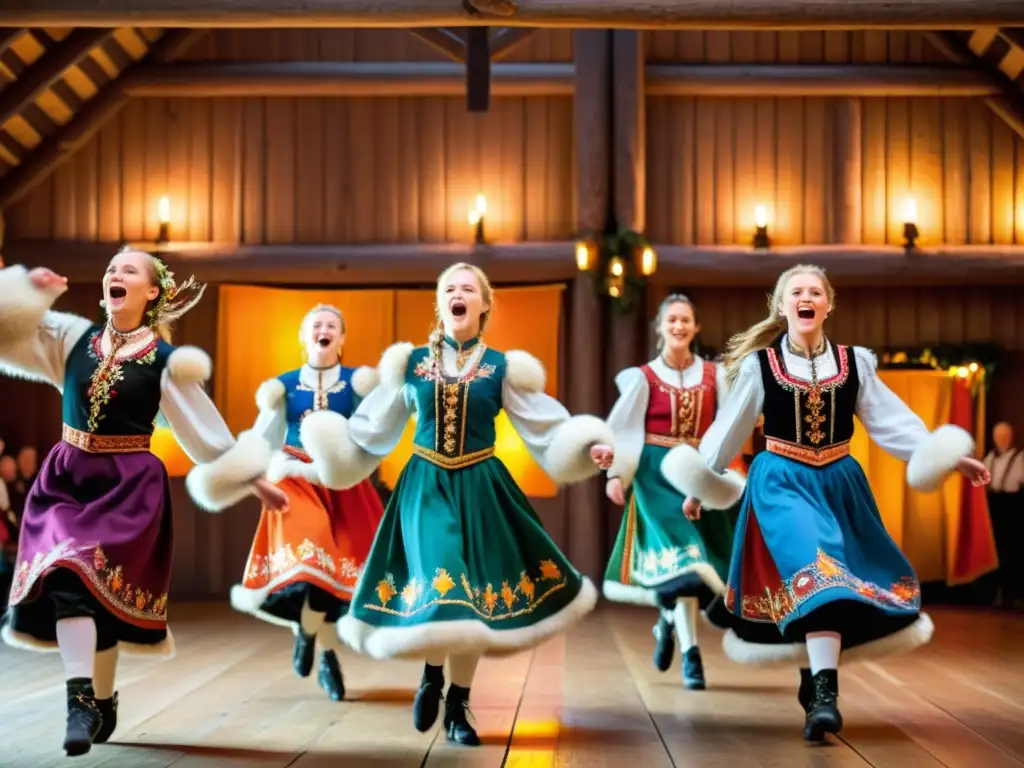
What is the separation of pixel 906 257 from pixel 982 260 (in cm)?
47

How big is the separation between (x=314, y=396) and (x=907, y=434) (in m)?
2.19

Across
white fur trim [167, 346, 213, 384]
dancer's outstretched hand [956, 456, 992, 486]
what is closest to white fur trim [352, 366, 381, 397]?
white fur trim [167, 346, 213, 384]

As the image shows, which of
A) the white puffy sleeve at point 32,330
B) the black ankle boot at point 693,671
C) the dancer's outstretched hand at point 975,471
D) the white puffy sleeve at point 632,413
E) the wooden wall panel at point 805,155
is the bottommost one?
the black ankle boot at point 693,671

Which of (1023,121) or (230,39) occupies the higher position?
(230,39)

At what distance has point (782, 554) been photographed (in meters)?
3.86

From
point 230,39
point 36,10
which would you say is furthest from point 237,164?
point 36,10

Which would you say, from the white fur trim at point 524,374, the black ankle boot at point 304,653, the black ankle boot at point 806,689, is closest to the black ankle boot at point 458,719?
the white fur trim at point 524,374

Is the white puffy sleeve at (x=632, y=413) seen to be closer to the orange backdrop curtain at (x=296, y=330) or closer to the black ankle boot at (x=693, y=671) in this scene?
the black ankle boot at (x=693, y=671)

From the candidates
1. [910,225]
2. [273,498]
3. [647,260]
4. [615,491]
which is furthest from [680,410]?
[910,225]

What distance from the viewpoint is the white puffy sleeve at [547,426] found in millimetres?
4012

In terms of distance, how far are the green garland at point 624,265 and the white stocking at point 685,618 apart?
3444mm

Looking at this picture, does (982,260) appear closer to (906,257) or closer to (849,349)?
(906,257)

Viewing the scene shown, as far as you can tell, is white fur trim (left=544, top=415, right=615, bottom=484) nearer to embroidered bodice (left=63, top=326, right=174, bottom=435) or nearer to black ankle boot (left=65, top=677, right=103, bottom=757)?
embroidered bodice (left=63, top=326, right=174, bottom=435)

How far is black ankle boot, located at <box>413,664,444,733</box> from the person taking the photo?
3.87m
